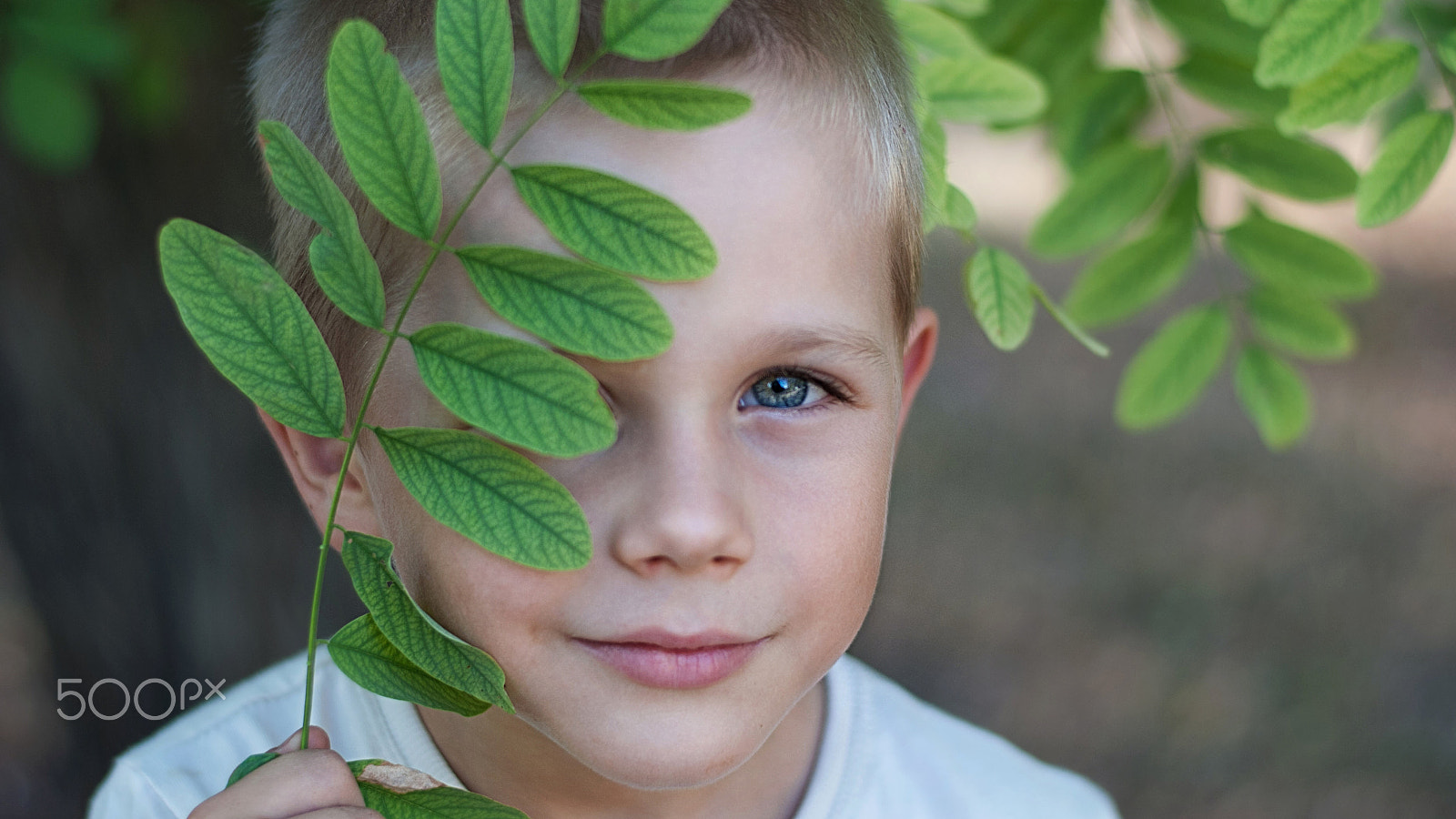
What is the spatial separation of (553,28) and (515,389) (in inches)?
12.0

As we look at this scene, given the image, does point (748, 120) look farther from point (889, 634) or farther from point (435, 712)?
point (889, 634)

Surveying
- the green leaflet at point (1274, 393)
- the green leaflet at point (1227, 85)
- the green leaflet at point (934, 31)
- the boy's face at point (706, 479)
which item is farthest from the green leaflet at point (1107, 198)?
the boy's face at point (706, 479)

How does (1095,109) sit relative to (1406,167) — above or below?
below

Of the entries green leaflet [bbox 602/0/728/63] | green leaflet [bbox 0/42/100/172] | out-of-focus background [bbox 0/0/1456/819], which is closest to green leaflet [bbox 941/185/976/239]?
green leaflet [bbox 602/0/728/63]

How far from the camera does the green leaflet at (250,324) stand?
3.30ft

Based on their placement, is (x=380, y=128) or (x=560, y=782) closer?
A: (x=380, y=128)

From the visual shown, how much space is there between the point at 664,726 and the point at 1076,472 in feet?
14.3

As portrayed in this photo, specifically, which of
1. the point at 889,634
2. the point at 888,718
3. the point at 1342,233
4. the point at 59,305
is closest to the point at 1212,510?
the point at 889,634

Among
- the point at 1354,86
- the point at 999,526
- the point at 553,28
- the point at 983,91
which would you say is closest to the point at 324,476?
the point at 553,28

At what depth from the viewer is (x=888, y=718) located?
6.34ft

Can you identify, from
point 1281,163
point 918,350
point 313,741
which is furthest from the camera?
point 1281,163

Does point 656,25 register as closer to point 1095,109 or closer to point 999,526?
point 1095,109

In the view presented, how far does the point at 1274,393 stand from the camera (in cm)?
208

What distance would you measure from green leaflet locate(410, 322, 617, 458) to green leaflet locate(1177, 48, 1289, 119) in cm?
138
